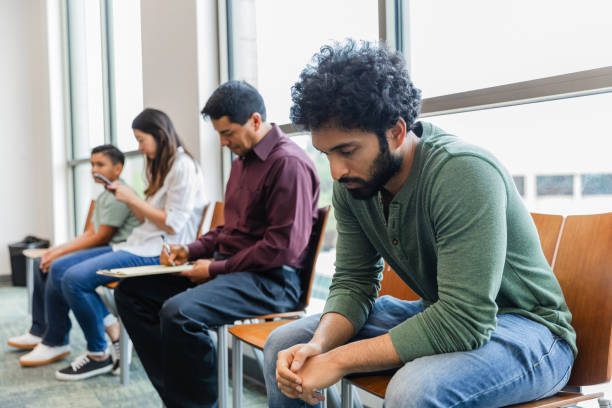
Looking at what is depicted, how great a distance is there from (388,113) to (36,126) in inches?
203

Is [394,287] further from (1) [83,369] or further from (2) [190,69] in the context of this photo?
(2) [190,69]

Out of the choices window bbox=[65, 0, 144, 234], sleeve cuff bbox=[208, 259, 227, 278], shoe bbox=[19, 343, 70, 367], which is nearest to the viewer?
sleeve cuff bbox=[208, 259, 227, 278]

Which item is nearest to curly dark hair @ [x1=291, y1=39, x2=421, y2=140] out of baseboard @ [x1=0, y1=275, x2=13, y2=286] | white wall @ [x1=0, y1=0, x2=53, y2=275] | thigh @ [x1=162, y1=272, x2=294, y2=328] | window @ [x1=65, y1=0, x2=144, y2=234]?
thigh @ [x1=162, y1=272, x2=294, y2=328]

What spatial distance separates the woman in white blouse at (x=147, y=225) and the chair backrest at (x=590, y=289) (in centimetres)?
163

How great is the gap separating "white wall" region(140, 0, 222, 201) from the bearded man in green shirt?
1.69m

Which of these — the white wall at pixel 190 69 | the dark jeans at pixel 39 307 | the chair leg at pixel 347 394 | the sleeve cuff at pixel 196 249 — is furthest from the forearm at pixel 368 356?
the dark jeans at pixel 39 307

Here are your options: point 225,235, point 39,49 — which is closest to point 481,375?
point 225,235

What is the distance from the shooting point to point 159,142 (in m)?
2.53

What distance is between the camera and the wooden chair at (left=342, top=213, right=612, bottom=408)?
40.3 inches

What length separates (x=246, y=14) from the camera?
277cm

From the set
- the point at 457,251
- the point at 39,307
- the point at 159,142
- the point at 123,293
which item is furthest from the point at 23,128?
the point at 457,251

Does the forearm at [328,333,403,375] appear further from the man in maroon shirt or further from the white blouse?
the white blouse

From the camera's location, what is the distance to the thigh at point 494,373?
34.7 inches

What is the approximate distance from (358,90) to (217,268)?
996mm
